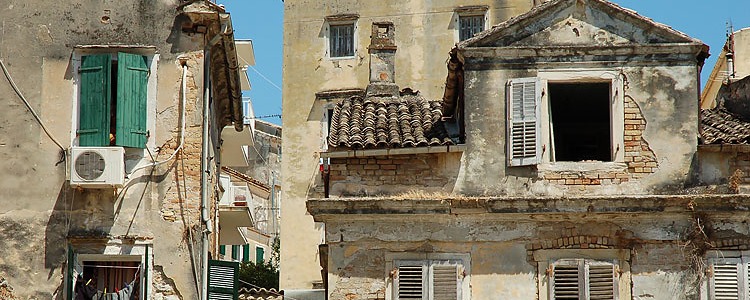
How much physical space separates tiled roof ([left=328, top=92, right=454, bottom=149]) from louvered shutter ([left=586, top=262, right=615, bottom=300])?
295 centimetres

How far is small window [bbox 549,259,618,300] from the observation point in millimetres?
24172

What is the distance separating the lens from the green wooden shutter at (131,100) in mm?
25156

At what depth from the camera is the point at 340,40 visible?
42.7 meters

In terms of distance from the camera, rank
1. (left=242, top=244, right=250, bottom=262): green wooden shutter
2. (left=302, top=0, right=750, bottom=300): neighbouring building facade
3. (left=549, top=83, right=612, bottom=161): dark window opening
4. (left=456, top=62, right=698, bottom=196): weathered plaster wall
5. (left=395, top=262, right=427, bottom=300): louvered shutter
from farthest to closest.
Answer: (left=242, top=244, right=250, bottom=262): green wooden shutter < (left=549, top=83, right=612, bottom=161): dark window opening < (left=456, top=62, right=698, bottom=196): weathered plaster wall < (left=395, top=262, right=427, bottom=300): louvered shutter < (left=302, top=0, right=750, bottom=300): neighbouring building facade

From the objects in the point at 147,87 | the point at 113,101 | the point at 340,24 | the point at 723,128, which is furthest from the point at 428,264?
the point at 340,24

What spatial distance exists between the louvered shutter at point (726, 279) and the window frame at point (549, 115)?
7.34 feet

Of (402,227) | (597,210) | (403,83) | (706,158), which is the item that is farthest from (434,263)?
(403,83)

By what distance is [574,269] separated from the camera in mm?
24234

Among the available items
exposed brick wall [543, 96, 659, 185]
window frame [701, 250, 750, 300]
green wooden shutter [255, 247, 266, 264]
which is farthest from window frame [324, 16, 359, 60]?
window frame [701, 250, 750, 300]

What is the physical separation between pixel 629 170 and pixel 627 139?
518 millimetres

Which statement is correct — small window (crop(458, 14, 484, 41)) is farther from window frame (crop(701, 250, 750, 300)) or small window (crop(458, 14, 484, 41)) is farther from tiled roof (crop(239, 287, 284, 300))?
window frame (crop(701, 250, 750, 300))

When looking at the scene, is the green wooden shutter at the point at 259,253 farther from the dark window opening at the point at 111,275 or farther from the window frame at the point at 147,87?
the dark window opening at the point at 111,275

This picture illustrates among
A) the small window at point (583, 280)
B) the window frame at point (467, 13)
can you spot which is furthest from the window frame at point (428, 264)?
the window frame at point (467, 13)

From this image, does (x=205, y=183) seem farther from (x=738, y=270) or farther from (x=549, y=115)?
(x=738, y=270)
